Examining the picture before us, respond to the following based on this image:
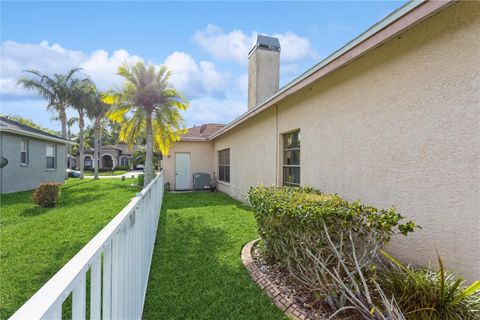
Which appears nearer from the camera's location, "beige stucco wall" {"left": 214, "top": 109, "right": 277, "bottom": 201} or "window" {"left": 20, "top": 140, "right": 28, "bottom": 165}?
"beige stucco wall" {"left": 214, "top": 109, "right": 277, "bottom": 201}

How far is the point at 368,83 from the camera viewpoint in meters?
4.27

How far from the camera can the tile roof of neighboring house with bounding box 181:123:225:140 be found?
1634 cm

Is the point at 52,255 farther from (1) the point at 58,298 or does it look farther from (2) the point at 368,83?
(2) the point at 368,83

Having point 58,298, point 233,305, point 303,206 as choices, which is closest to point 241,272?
point 233,305

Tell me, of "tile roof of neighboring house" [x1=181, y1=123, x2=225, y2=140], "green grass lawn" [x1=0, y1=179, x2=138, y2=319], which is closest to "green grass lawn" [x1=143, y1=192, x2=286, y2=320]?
"green grass lawn" [x1=0, y1=179, x2=138, y2=319]

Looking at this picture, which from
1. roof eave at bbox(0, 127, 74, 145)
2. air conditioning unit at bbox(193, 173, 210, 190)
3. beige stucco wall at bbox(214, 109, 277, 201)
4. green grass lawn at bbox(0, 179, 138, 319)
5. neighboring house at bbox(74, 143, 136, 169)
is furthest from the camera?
neighboring house at bbox(74, 143, 136, 169)

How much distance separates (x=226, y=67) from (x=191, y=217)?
8572mm

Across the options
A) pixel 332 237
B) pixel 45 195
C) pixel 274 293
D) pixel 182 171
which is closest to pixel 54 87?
pixel 182 171

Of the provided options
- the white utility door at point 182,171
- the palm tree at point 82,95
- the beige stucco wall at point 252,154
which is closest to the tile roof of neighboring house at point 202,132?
the white utility door at point 182,171

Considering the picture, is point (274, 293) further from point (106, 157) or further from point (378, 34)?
point (106, 157)

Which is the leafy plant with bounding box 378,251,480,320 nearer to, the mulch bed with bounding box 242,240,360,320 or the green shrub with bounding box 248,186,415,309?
the green shrub with bounding box 248,186,415,309

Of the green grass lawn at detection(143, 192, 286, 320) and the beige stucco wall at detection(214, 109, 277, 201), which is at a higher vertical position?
the beige stucco wall at detection(214, 109, 277, 201)

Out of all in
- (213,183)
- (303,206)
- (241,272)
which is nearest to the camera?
(303,206)

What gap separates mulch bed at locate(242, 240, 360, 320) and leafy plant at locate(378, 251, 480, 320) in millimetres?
557
